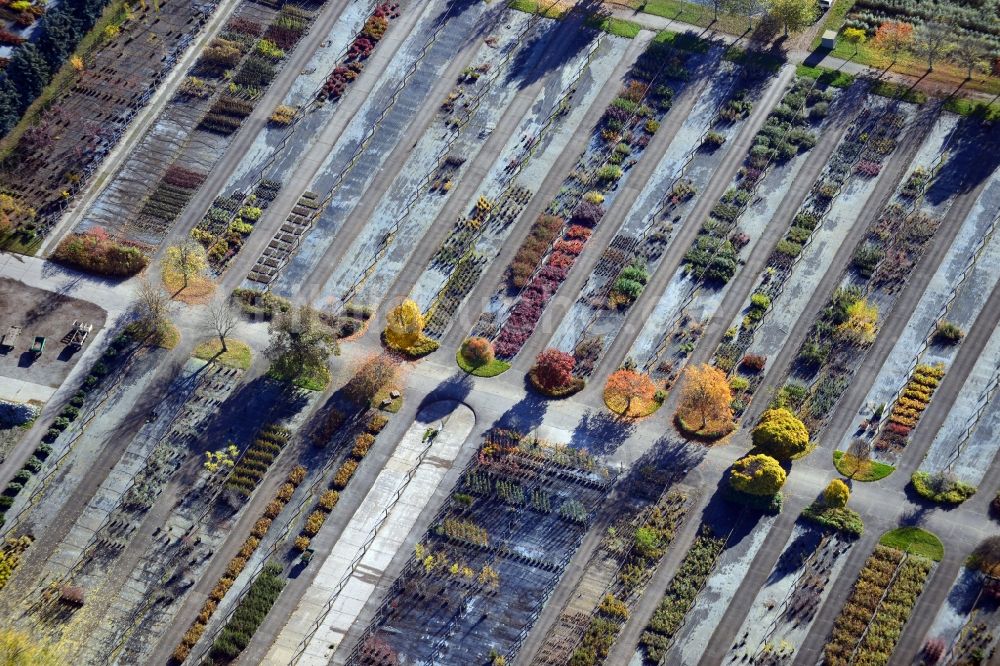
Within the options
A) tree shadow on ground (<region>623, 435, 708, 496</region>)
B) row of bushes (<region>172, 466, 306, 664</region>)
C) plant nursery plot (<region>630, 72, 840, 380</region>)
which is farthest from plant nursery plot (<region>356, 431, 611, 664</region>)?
plant nursery plot (<region>630, 72, 840, 380</region>)

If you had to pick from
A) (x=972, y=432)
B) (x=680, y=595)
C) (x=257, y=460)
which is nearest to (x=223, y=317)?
(x=257, y=460)

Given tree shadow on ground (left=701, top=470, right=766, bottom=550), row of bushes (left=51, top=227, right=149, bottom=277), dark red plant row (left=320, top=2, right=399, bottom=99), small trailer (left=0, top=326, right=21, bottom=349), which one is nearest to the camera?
tree shadow on ground (left=701, top=470, right=766, bottom=550)

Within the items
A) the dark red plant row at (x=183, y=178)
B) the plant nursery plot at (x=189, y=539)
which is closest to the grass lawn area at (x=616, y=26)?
the dark red plant row at (x=183, y=178)

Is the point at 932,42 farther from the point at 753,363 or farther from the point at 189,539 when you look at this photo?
the point at 189,539

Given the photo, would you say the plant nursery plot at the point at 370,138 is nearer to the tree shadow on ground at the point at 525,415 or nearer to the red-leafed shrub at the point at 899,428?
the tree shadow on ground at the point at 525,415

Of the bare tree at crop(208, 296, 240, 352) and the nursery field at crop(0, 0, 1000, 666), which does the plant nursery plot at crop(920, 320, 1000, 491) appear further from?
the bare tree at crop(208, 296, 240, 352)
